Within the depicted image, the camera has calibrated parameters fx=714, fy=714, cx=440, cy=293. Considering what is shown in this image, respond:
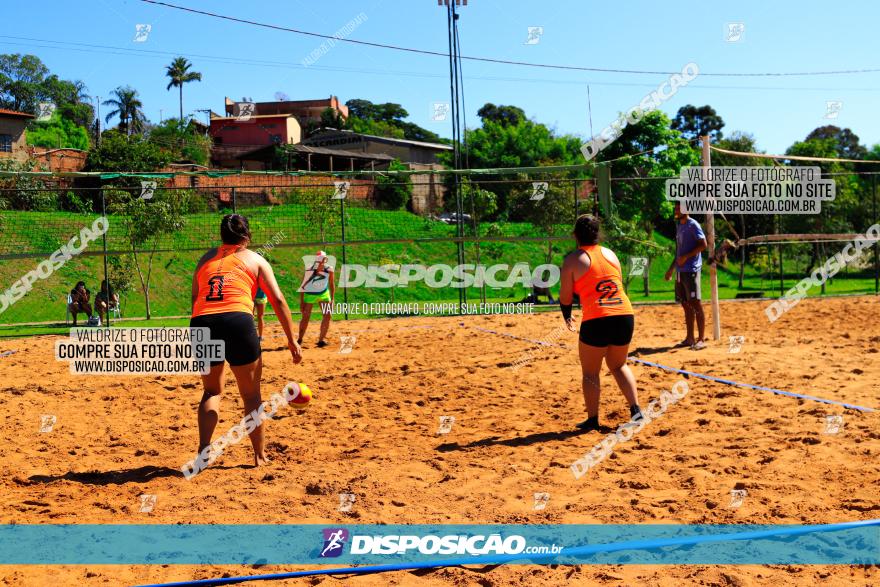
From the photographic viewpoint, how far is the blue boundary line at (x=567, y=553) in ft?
11.7

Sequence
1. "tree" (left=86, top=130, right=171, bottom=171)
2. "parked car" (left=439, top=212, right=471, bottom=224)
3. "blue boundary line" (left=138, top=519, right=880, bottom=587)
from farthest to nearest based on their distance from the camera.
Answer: "tree" (left=86, top=130, right=171, bottom=171), "parked car" (left=439, top=212, right=471, bottom=224), "blue boundary line" (left=138, top=519, right=880, bottom=587)

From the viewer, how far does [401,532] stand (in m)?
4.22

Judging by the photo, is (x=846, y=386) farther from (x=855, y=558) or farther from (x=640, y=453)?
(x=855, y=558)

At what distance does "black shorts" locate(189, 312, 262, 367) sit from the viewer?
204 inches

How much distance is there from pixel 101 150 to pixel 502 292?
79.4 ft

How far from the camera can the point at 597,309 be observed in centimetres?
605

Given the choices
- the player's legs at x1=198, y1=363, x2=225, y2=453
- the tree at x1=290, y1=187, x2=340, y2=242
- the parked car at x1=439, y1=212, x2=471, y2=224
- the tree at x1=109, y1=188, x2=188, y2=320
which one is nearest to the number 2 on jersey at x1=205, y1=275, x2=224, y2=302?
the player's legs at x1=198, y1=363, x2=225, y2=453

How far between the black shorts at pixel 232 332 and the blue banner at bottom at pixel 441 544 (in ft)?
4.25

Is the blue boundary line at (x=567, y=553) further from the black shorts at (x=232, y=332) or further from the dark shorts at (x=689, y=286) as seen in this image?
the dark shorts at (x=689, y=286)

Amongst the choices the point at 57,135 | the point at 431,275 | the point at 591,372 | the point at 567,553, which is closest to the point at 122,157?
the point at 57,135

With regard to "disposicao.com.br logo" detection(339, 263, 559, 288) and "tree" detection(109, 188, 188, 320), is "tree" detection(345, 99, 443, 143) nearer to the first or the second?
"disposicao.com.br logo" detection(339, 263, 559, 288)

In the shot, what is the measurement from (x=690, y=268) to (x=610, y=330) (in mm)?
4267

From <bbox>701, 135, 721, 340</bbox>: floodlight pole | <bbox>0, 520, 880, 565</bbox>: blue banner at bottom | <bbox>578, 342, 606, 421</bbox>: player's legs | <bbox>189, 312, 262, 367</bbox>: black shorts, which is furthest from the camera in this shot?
<bbox>701, 135, 721, 340</bbox>: floodlight pole

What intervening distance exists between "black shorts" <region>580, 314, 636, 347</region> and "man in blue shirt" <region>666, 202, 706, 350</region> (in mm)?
3888
